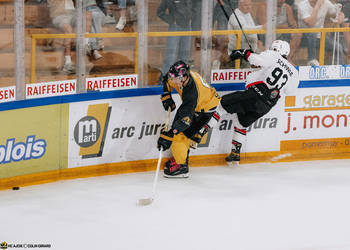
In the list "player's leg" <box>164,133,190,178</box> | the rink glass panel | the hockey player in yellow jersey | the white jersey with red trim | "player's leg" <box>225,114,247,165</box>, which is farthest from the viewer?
"player's leg" <box>225,114,247,165</box>

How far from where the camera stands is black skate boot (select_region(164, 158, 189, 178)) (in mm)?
7109

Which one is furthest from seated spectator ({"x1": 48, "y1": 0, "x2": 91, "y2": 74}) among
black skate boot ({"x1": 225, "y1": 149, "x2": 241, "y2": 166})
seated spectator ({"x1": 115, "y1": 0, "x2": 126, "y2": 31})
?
black skate boot ({"x1": 225, "y1": 149, "x2": 241, "y2": 166})

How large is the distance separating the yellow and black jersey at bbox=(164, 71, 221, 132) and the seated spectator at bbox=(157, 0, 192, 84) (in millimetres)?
412

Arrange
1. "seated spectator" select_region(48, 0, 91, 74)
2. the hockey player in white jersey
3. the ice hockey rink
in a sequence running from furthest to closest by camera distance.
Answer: the hockey player in white jersey
"seated spectator" select_region(48, 0, 91, 74)
the ice hockey rink

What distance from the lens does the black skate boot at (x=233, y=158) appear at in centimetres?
757

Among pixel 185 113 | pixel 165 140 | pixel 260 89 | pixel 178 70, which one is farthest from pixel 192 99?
pixel 260 89

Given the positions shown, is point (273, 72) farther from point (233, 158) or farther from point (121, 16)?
point (121, 16)

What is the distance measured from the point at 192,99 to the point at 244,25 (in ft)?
4.41

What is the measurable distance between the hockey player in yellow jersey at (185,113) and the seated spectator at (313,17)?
143 cm

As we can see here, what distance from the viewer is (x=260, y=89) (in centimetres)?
738

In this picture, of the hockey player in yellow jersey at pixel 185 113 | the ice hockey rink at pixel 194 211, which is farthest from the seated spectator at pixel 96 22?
the ice hockey rink at pixel 194 211

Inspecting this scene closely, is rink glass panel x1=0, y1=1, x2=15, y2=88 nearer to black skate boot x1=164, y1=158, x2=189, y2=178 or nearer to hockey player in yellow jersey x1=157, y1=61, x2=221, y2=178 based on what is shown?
hockey player in yellow jersey x1=157, y1=61, x2=221, y2=178

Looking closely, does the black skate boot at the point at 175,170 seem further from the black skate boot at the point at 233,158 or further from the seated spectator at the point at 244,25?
the seated spectator at the point at 244,25

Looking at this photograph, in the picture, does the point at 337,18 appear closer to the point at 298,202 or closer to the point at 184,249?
the point at 298,202
